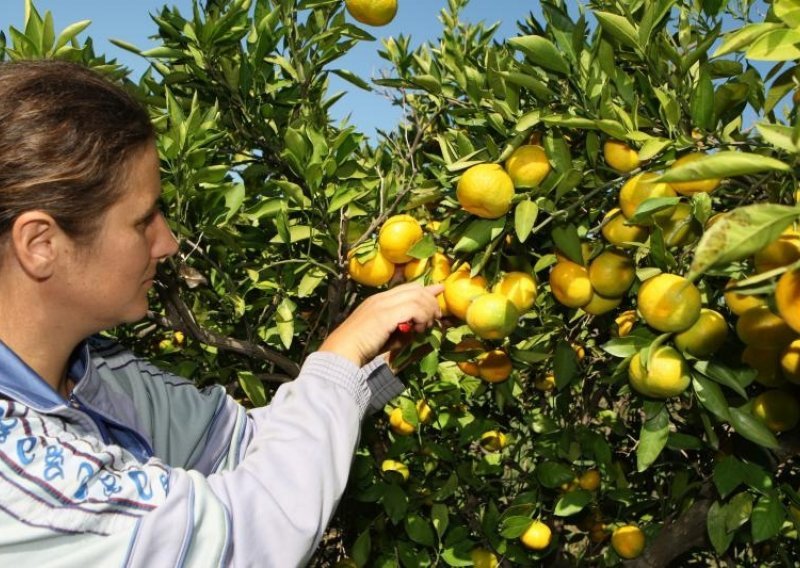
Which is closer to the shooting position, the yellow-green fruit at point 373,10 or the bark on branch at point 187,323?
the bark on branch at point 187,323

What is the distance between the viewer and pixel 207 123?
1666mm

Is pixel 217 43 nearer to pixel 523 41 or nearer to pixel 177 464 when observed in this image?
pixel 523 41

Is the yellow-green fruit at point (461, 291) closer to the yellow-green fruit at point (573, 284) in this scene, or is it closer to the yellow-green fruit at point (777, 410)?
the yellow-green fruit at point (573, 284)

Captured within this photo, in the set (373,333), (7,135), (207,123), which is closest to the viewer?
(7,135)

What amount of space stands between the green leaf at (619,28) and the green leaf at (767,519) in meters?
0.94

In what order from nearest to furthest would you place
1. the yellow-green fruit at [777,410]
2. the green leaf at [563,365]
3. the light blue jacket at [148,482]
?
the light blue jacket at [148,482] → the yellow-green fruit at [777,410] → the green leaf at [563,365]

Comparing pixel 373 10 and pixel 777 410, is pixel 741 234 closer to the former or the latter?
pixel 777 410

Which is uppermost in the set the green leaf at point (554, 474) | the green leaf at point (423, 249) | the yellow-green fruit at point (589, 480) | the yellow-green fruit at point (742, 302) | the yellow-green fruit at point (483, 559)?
the green leaf at point (423, 249)

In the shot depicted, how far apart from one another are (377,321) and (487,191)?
0.94 ft

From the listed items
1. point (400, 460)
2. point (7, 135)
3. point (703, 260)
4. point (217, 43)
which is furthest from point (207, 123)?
point (703, 260)

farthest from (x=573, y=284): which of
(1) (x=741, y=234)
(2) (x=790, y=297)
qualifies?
(1) (x=741, y=234)

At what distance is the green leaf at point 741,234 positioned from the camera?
70 cm

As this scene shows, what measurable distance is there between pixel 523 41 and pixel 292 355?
3.91 ft

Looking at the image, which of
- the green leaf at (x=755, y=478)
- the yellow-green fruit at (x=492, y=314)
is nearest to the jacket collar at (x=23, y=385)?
the yellow-green fruit at (x=492, y=314)
